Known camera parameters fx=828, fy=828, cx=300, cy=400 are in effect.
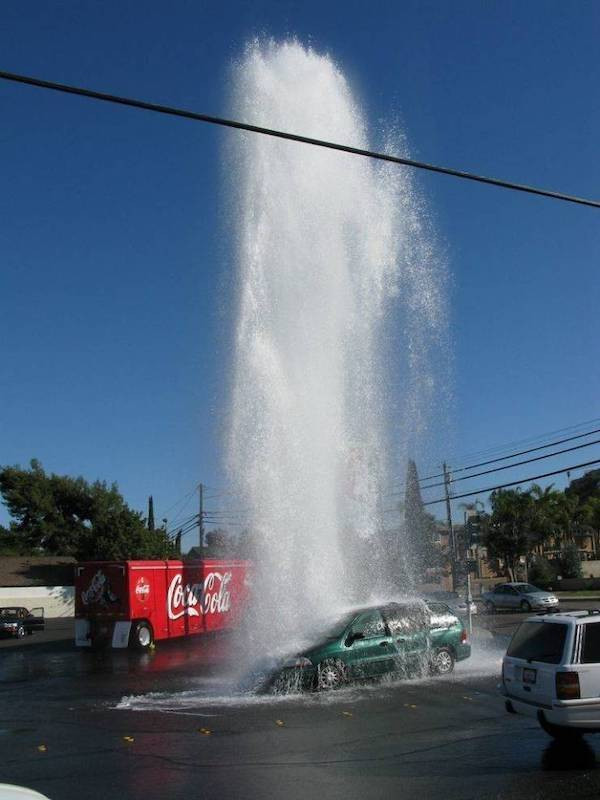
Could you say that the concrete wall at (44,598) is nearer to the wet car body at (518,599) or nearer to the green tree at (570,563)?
the wet car body at (518,599)

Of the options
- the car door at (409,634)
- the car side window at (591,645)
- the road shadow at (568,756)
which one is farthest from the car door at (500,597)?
the car side window at (591,645)

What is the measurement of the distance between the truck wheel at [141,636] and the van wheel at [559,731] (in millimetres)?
19555

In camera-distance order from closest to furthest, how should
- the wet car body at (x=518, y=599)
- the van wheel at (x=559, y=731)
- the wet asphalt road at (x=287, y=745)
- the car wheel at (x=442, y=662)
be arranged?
the wet asphalt road at (x=287, y=745) → the van wheel at (x=559, y=731) → the car wheel at (x=442, y=662) → the wet car body at (x=518, y=599)

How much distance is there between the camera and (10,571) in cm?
5934

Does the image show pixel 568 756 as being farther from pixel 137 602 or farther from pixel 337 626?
pixel 137 602

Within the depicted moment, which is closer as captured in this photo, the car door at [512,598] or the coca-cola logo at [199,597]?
the coca-cola logo at [199,597]

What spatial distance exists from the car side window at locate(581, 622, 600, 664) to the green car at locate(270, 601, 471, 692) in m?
5.88

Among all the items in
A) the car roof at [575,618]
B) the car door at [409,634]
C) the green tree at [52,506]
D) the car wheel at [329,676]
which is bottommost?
the car wheel at [329,676]

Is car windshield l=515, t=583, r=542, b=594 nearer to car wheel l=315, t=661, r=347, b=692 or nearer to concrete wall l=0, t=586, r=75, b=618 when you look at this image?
car wheel l=315, t=661, r=347, b=692

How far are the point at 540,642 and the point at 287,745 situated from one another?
10.8ft

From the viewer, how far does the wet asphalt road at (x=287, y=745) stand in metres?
8.09

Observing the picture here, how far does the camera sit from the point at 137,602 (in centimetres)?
2733

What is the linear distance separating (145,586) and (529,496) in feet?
145

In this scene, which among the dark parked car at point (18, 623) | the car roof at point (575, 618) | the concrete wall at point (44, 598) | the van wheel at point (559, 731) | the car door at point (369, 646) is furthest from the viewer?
the concrete wall at point (44, 598)
